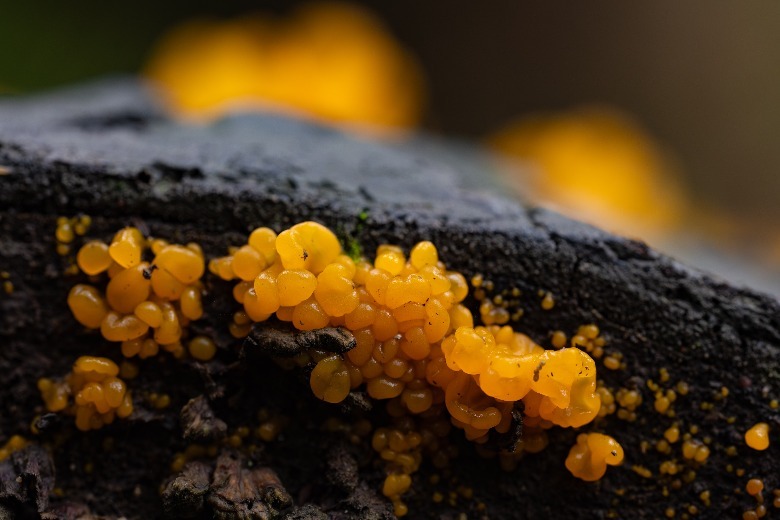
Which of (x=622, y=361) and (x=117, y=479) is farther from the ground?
(x=622, y=361)

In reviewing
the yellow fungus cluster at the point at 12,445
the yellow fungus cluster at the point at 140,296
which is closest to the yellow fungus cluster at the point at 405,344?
the yellow fungus cluster at the point at 140,296

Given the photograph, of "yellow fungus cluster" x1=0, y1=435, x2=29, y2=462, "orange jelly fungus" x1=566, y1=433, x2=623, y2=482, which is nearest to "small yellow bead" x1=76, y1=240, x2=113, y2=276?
"yellow fungus cluster" x1=0, y1=435, x2=29, y2=462

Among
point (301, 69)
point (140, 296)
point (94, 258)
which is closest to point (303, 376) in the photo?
point (140, 296)

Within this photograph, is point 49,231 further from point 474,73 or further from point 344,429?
point 474,73

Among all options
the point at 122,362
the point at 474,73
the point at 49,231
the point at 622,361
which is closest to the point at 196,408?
the point at 122,362

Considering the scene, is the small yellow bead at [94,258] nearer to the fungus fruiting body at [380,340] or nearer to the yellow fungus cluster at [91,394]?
the fungus fruiting body at [380,340]

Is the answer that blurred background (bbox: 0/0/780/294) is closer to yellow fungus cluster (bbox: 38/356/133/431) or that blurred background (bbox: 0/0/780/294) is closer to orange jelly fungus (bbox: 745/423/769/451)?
orange jelly fungus (bbox: 745/423/769/451)
